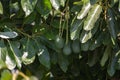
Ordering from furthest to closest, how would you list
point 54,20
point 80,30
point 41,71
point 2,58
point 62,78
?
point 62,78
point 41,71
point 54,20
point 80,30
point 2,58

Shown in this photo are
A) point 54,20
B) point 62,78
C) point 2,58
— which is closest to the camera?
point 2,58

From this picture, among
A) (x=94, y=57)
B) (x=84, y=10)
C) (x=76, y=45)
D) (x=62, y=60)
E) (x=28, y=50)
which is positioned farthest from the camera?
(x=94, y=57)

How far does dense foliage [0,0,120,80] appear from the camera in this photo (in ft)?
4.99

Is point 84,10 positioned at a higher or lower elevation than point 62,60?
higher

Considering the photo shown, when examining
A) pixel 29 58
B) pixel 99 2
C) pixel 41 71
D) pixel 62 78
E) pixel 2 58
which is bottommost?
pixel 62 78

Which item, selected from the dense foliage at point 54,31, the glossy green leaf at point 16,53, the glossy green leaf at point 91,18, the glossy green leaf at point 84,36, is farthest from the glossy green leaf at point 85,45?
the glossy green leaf at point 16,53

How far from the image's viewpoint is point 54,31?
5.81 feet

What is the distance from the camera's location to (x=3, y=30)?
1663 mm

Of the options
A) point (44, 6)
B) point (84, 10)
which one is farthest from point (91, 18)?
point (44, 6)

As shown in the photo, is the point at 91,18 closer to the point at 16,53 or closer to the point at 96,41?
the point at 96,41

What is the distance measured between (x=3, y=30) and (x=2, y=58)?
23cm

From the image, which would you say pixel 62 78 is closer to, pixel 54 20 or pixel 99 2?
pixel 54 20

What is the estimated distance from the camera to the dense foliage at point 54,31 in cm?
152

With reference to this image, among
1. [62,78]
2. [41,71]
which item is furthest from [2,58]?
[62,78]
